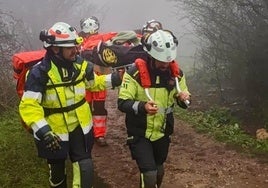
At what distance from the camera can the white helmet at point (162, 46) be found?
466cm

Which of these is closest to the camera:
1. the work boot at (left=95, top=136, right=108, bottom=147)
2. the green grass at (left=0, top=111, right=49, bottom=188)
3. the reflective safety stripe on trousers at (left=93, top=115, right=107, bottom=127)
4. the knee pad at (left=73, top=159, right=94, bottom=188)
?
the knee pad at (left=73, top=159, right=94, bottom=188)

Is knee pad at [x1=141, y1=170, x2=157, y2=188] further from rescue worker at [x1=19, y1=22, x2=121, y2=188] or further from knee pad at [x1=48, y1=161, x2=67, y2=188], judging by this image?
knee pad at [x1=48, y1=161, x2=67, y2=188]

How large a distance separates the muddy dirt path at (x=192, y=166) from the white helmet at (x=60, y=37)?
8.55ft

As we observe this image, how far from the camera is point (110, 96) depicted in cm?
1388

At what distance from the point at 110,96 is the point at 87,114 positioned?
29.7ft

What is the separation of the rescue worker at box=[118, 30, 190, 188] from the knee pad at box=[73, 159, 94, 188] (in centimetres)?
52

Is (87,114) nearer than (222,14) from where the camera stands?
Yes

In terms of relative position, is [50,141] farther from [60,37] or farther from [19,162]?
[19,162]

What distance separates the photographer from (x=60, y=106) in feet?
15.1

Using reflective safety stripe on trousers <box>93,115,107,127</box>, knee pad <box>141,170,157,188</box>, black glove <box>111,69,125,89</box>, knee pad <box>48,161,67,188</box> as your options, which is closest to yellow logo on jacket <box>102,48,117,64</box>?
black glove <box>111,69,125,89</box>

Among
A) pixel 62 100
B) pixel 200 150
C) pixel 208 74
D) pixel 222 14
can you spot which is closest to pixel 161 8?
pixel 208 74

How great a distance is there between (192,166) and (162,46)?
122 inches

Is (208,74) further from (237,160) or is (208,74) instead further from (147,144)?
(147,144)

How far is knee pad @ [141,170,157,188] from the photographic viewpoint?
4.70 m
